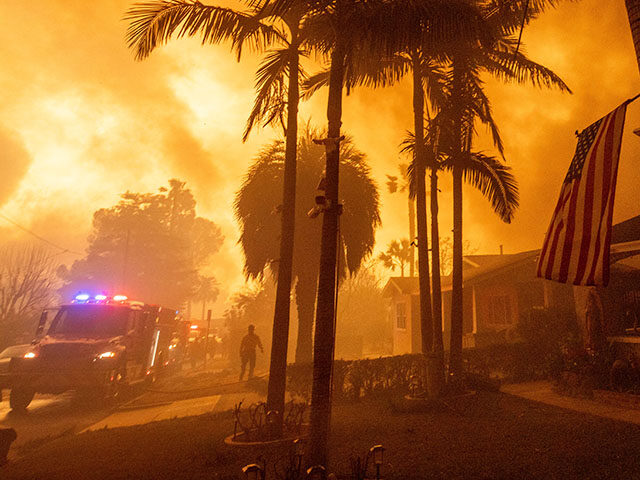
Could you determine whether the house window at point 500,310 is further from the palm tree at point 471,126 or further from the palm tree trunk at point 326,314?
the palm tree trunk at point 326,314

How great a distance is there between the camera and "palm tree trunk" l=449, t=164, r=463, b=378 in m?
9.57

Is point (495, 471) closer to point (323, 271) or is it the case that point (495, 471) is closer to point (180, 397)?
point (323, 271)

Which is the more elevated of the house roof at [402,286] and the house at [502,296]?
the house roof at [402,286]

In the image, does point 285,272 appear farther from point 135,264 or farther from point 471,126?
point 135,264

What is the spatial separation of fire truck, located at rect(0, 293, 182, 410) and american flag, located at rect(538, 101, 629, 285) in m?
12.5

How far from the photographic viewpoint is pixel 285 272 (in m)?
7.68

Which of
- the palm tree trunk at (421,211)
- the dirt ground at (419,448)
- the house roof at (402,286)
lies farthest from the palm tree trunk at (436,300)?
the house roof at (402,286)

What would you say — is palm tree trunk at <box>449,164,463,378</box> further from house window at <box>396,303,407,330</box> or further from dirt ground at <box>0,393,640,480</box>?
house window at <box>396,303,407,330</box>

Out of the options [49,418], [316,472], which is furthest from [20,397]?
[316,472]

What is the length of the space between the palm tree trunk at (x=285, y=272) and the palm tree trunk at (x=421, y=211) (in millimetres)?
3590

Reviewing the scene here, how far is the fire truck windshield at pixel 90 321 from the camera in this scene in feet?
43.8

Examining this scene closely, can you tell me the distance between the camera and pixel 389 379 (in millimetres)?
10812

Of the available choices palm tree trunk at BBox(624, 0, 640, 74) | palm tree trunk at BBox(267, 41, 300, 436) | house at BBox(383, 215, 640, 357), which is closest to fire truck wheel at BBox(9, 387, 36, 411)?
palm tree trunk at BBox(267, 41, 300, 436)

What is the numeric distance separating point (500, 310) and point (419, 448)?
17826 mm
